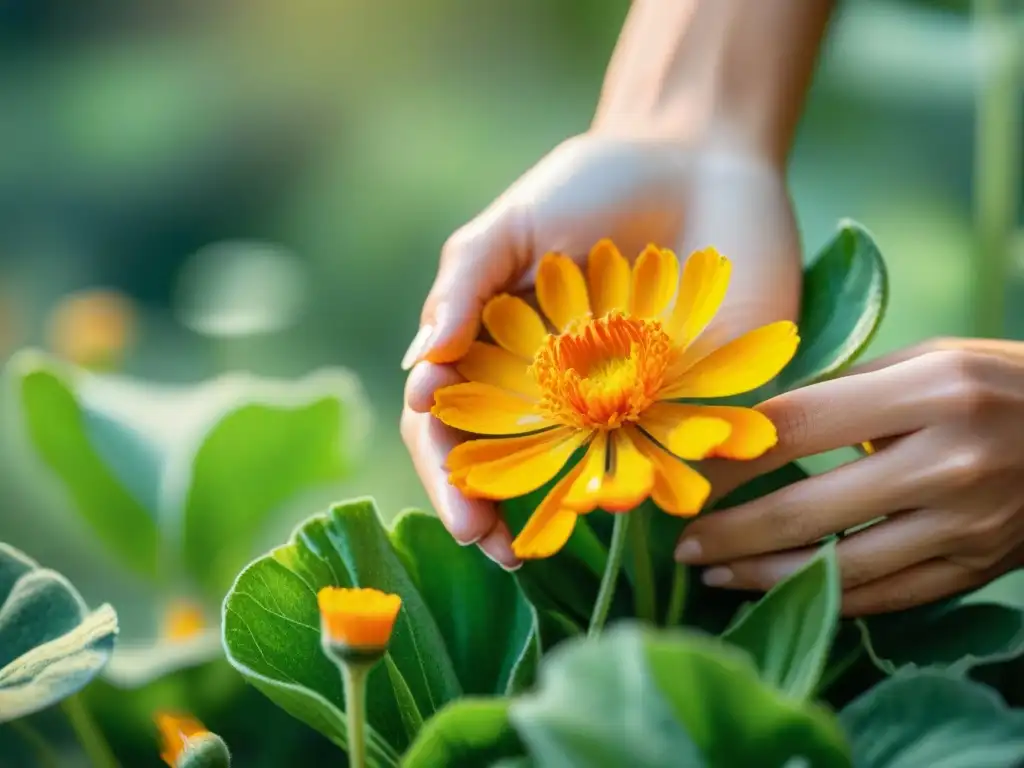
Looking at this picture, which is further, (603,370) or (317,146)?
(317,146)

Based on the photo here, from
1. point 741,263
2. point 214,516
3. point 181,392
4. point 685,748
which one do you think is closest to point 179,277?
point 181,392

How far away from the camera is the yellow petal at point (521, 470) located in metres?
0.29

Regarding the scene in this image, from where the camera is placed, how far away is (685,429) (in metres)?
0.29

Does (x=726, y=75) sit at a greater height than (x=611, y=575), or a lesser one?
greater

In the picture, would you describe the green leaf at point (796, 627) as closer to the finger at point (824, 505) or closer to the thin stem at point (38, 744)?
the finger at point (824, 505)

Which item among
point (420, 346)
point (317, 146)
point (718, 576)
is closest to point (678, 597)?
point (718, 576)

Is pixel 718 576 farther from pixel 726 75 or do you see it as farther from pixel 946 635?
pixel 726 75

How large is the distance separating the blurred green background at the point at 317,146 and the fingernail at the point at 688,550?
47cm

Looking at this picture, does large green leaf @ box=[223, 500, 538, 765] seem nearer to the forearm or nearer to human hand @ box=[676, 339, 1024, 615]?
human hand @ box=[676, 339, 1024, 615]

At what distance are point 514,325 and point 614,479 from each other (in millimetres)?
101

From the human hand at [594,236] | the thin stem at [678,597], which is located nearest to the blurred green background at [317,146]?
the human hand at [594,236]

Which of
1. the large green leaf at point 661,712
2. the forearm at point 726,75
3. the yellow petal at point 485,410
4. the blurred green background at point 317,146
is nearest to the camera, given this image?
the large green leaf at point 661,712

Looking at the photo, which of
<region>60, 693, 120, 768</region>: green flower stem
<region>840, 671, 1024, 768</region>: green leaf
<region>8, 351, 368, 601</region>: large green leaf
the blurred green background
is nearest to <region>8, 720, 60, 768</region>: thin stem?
<region>60, 693, 120, 768</region>: green flower stem

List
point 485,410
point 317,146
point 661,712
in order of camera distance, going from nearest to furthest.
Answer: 1. point 661,712
2. point 485,410
3. point 317,146
